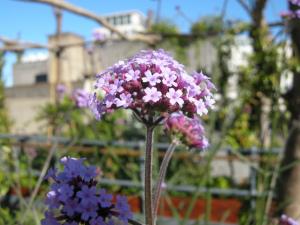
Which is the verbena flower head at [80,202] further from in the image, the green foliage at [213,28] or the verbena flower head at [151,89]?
the green foliage at [213,28]

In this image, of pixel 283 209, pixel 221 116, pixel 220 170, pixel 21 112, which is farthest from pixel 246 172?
pixel 21 112

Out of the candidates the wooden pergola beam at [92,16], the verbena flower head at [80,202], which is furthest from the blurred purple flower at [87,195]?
the wooden pergola beam at [92,16]

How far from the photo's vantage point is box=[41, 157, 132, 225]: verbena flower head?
747 millimetres

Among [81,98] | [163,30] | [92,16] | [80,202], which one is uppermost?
[163,30]

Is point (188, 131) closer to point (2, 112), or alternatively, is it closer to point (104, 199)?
point (104, 199)

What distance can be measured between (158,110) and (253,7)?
297 centimetres

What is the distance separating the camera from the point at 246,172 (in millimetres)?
6109

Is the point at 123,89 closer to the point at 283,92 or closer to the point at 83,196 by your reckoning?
the point at 83,196

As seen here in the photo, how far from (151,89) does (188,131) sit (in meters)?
0.58

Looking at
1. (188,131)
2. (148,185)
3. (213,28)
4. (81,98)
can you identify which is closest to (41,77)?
A: (213,28)

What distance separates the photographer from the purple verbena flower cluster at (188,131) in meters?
1.37

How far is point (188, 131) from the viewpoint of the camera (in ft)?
4.67

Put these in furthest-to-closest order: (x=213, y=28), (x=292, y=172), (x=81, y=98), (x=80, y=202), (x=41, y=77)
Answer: (x=41, y=77), (x=213, y=28), (x=81, y=98), (x=292, y=172), (x=80, y=202)

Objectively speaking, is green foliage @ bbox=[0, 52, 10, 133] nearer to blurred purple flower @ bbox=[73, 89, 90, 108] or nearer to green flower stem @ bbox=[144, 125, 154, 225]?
blurred purple flower @ bbox=[73, 89, 90, 108]
